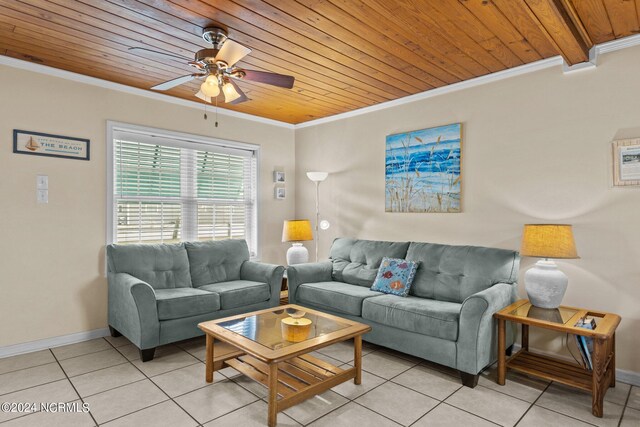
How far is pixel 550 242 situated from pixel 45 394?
12.1ft

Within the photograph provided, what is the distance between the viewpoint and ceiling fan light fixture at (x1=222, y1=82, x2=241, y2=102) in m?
2.63

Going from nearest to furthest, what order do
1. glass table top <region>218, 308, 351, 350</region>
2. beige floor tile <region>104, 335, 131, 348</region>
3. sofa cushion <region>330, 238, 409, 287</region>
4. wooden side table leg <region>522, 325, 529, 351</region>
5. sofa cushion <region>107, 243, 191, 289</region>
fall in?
1. glass table top <region>218, 308, 351, 350</region>
2. wooden side table leg <region>522, 325, 529, 351</region>
3. beige floor tile <region>104, 335, 131, 348</region>
4. sofa cushion <region>107, 243, 191, 289</region>
5. sofa cushion <region>330, 238, 409, 287</region>

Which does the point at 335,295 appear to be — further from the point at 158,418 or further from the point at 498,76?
the point at 498,76

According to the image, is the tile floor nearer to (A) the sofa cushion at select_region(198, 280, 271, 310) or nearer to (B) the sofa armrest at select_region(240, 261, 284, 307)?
(A) the sofa cushion at select_region(198, 280, 271, 310)

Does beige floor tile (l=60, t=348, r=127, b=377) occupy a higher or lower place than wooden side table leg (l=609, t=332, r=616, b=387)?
lower

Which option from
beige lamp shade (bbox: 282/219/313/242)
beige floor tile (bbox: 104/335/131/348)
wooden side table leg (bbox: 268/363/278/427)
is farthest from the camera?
beige lamp shade (bbox: 282/219/313/242)

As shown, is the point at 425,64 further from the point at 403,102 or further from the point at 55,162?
the point at 55,162

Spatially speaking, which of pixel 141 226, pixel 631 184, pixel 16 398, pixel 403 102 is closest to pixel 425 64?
pixel 403 102

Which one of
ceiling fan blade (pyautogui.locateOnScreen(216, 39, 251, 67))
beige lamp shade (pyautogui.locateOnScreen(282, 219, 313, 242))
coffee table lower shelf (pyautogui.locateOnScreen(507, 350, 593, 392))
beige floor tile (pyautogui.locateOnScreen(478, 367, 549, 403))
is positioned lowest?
beige floor tile (pyautogui.locateOnScreen(478, 367, 549, 403))

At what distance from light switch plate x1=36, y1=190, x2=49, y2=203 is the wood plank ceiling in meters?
1.13

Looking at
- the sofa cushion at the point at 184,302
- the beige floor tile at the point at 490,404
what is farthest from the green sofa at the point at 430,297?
the sofa cushion at the point at 184,302

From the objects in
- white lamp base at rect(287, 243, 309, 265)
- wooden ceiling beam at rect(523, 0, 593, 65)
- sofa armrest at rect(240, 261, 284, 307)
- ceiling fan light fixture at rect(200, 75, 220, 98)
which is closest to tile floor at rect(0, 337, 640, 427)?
sofa armrest at rect(240, 261, 284, 307)

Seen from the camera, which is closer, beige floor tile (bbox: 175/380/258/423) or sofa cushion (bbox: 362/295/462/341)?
beige floor tile (bbox: 175/380/258/423)

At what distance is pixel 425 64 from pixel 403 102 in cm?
94
